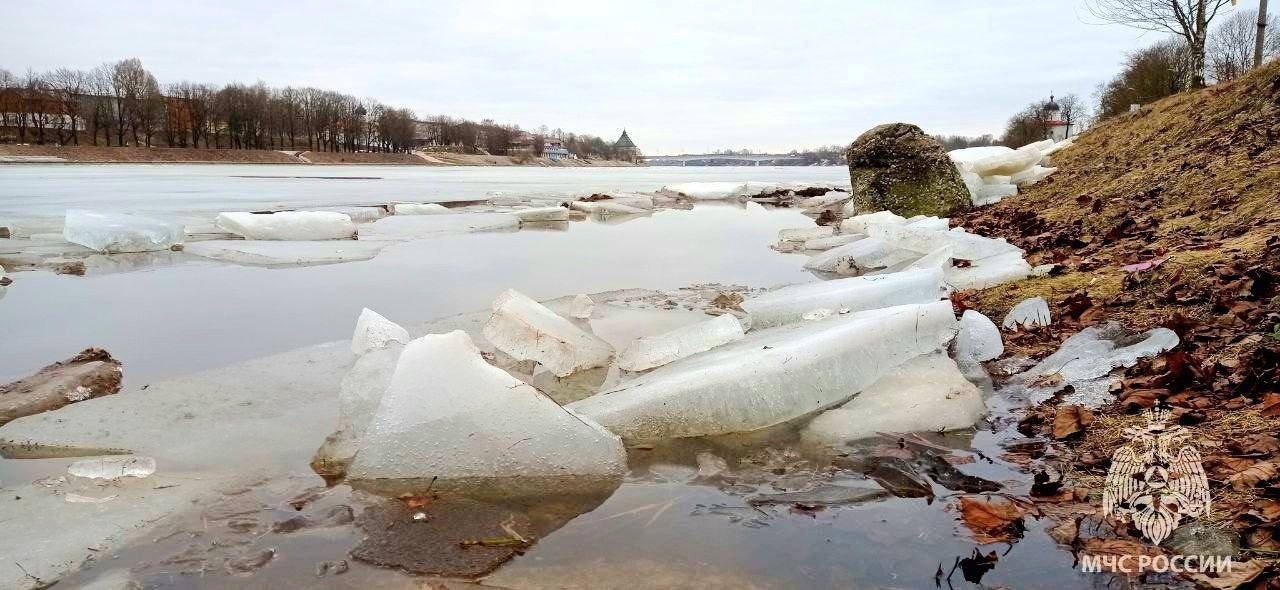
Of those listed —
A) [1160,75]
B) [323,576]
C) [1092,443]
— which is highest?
[1160,75]

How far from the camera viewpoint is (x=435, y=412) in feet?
6.24

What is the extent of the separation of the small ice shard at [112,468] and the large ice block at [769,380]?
116cm

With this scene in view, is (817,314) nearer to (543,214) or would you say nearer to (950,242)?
(950,242)

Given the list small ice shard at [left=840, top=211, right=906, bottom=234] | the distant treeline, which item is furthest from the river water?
the distant treeline

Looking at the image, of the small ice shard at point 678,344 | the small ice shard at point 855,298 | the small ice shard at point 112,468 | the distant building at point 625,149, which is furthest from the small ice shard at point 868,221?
the distant building at point 625,149

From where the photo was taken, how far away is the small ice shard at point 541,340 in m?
2.72

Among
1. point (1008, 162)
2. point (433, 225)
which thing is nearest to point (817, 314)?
point (433, 225)

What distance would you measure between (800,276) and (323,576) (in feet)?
14.6

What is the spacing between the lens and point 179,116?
167 feet

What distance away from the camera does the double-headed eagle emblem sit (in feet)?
4.60

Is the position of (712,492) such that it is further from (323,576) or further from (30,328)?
(30,328)

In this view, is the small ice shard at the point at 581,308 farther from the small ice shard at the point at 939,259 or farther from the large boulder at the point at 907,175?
the large boulder at the point at 907,175

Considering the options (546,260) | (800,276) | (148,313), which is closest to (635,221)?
(546,260)

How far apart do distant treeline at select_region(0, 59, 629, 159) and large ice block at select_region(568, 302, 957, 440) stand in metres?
57.9
